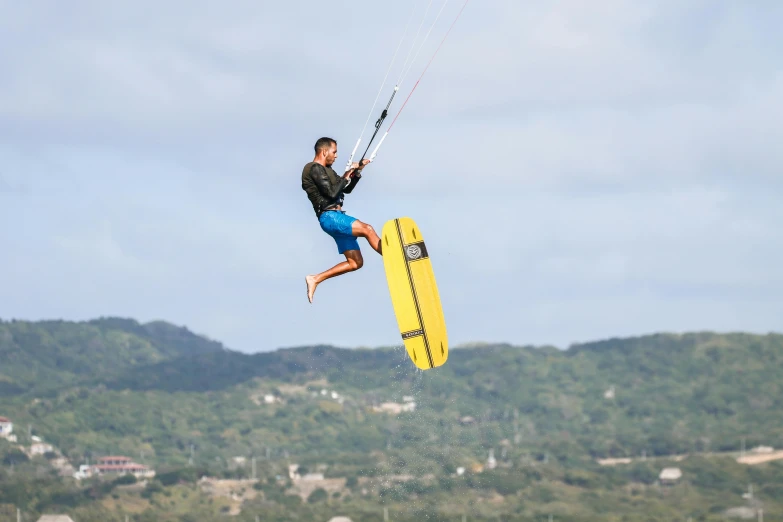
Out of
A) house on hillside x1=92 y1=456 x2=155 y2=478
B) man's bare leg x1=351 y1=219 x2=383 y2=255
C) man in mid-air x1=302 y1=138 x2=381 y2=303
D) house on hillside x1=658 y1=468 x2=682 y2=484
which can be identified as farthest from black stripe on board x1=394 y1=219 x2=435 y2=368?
house on hillside x1=92 y1=456 x2=155 y2=478

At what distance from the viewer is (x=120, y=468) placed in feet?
575

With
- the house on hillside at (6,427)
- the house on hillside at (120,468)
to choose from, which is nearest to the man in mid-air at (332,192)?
the house on hillside at (120,468)

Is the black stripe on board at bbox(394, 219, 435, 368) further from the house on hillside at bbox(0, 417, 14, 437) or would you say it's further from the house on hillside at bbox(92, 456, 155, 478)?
the house on hillside at bbox(0, 417, 14, 437)

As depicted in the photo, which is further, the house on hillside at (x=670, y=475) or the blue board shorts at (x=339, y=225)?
the house on hillside at (x=670, y=475)

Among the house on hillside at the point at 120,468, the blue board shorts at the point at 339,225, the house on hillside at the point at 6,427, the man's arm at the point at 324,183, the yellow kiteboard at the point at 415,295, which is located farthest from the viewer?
the house on hillside at the point at 6,427

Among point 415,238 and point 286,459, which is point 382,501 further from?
point 415,238

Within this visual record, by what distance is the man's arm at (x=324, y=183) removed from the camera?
18.2m

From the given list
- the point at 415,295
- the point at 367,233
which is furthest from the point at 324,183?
the point at 415,295

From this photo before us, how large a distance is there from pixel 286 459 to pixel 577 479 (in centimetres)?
3888

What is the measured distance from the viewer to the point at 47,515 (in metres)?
134

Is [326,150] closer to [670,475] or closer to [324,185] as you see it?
[324,185]

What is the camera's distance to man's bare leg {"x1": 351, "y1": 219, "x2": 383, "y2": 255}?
18.5m

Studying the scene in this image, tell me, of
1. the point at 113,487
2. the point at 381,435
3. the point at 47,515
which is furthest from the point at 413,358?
the point at 381,435

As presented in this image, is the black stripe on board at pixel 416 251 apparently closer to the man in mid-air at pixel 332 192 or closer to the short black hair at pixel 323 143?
the man in mid-air at pixel 332 192
